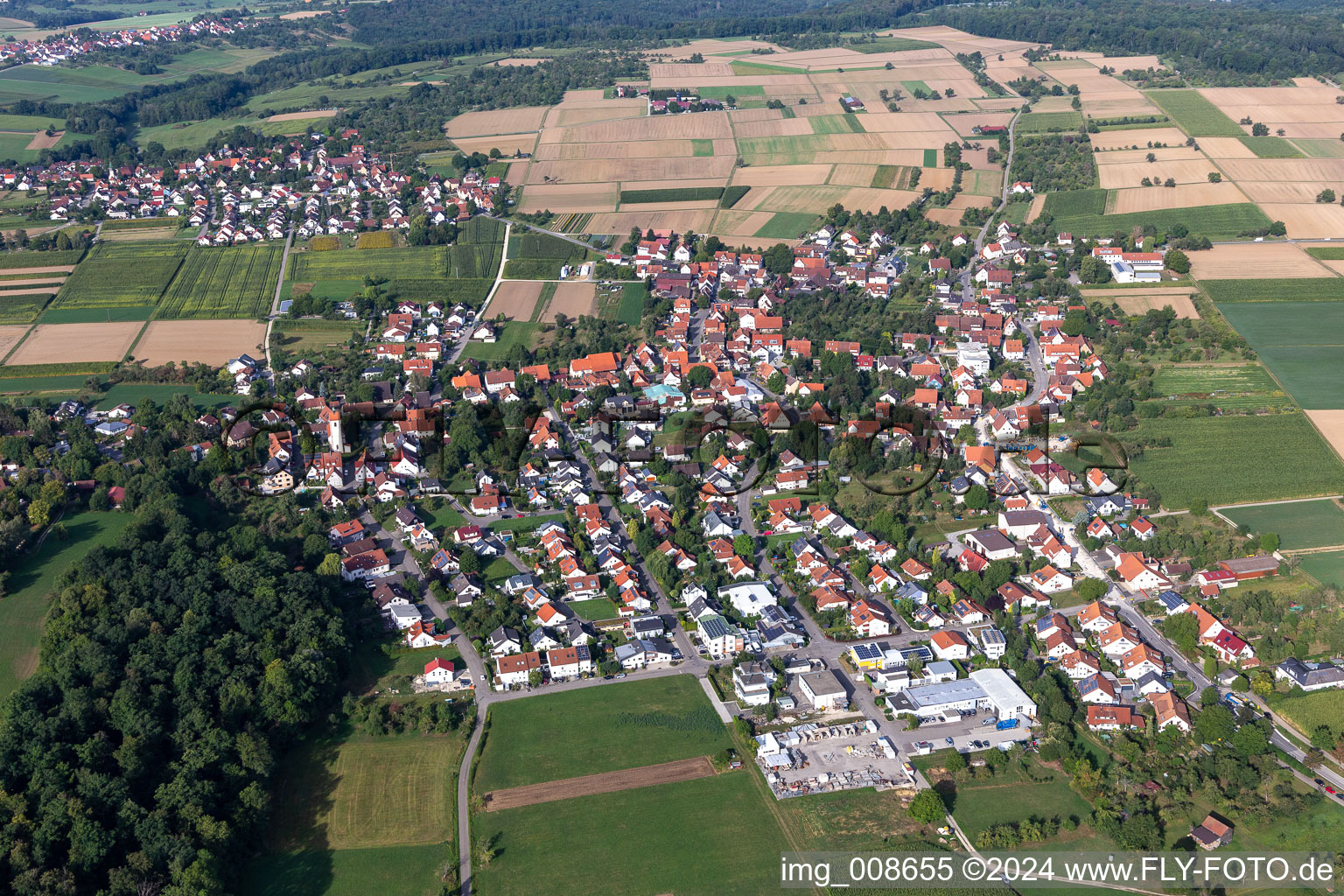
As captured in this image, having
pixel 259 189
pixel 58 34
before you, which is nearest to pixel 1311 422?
pixel 259 189

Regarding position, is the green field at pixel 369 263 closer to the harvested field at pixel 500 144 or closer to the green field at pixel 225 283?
the green field at pixel 225 283

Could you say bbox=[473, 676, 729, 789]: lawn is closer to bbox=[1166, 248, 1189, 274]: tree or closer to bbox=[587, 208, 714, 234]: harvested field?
bbox=[1166, 248, 1189, 274]: tree

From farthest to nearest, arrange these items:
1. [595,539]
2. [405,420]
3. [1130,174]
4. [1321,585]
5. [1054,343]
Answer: [1130,174]
[1054,343]
[405,420]
[595,539]
[1321,585]

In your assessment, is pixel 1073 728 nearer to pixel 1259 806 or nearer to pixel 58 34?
Answer: pixel 1259 806

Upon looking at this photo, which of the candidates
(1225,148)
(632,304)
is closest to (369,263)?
(632,304)

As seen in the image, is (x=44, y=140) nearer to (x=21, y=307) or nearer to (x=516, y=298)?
(x=21, y=307)

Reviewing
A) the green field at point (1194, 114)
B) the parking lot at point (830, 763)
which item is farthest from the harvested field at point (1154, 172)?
the parking lot at point (830, 763)
